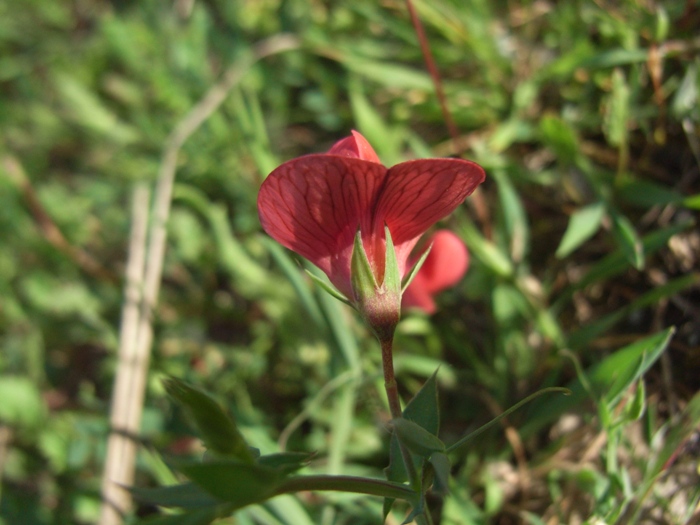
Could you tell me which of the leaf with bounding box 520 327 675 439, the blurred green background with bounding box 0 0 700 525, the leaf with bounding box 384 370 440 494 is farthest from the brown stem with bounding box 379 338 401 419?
the blurred green background with bounding box 0 0 700 525

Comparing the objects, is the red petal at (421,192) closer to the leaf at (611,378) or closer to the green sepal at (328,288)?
the green sepal at (328,288)

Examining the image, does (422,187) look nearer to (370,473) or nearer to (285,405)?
(370,473)

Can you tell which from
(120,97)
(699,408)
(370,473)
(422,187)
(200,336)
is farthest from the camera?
(120,97)

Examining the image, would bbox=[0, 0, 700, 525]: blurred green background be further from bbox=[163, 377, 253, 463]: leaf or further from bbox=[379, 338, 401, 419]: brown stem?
bbox=[163, 377, 253, 463]: leaf

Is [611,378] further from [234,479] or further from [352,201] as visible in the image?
[234,479]

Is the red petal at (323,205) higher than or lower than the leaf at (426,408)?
higher

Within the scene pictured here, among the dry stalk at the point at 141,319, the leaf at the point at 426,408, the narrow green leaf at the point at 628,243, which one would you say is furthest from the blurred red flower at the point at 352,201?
the dry stalk at the point at 141,319

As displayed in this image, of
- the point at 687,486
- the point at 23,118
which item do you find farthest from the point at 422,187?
the point at 23,118
